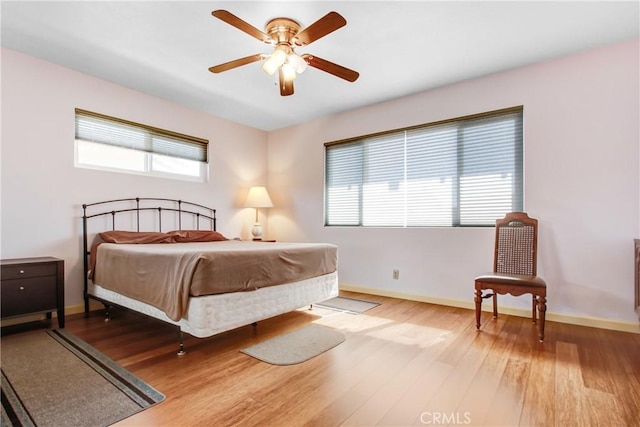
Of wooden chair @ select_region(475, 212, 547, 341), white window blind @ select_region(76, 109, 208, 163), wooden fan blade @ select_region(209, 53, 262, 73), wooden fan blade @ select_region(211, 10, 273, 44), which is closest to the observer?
wooden fan blade @ select_region(211, 10, 273, 44)

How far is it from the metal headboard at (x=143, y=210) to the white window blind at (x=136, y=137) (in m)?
0.64

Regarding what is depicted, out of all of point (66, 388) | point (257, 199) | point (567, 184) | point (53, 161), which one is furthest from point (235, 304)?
point (567, 184)

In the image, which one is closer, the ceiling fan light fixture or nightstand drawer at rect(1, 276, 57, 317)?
the ceiling fan light fixture

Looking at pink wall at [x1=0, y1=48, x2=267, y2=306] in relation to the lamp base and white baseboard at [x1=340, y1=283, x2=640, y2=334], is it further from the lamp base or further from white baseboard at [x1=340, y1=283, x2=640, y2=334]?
white baseboard at [x1=340, y1=283, x2=640, y2=334]

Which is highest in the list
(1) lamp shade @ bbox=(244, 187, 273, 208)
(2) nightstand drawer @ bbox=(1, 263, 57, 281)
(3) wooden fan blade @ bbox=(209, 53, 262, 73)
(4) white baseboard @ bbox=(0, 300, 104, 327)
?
(3) wooden fan blade @ bbox=(209, 53, 262, 73)

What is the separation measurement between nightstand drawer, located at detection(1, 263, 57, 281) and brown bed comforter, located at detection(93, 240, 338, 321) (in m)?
0.38

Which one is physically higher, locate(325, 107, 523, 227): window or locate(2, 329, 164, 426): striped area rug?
locate(325, 107, 523, 227): window

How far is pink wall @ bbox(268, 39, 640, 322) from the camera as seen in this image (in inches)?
107

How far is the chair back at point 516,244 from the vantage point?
9.42ft

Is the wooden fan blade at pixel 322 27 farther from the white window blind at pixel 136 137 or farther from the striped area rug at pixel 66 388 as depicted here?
the white window blind at pixel 136 137

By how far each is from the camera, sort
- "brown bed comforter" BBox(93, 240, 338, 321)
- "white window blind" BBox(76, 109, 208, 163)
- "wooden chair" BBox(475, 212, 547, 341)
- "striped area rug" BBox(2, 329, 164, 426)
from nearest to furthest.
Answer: "striped area rug" BBox(2, 329, 164, 426) < "brown bed comforter" BBox(93, 240, 338, 321) < "wooden chair" BBox(475, 212, 547, 341) < "white window blind" BBox(76, 109, 208, 163)

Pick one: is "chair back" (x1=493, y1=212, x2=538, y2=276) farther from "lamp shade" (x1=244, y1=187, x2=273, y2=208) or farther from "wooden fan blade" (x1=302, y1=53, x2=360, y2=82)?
"lamp shade" (x1=244, y1=187, x2=273, y2=208)

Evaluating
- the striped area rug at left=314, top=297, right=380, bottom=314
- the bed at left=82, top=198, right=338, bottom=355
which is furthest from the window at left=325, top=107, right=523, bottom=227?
the bed at left=82, top=198, right=338, bottom=355

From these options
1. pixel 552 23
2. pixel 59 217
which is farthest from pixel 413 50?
pixel 59 217
